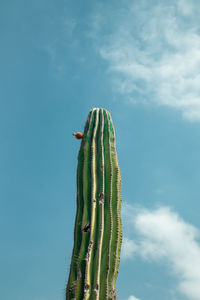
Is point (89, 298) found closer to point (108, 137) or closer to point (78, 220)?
point (78, 220)

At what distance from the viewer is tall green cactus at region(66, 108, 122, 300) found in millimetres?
4875

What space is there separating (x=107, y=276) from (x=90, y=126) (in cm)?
274

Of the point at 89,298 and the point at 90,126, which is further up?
the point at 90,126

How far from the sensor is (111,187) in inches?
223

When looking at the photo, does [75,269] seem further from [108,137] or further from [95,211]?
[108,137]

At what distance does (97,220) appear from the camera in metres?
5.30

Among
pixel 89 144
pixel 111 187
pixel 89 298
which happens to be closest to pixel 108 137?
pixel 89 144

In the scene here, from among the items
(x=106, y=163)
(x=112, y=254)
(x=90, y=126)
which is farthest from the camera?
(x=90, y=126)

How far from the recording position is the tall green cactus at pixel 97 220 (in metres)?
4.88

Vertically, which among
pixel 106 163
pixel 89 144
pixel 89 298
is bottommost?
pixel 89 298

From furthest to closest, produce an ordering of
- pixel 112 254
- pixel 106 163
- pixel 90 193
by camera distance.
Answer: pixel 106 163, pixel 90 193, pixel 112 254

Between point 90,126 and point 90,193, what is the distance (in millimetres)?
1467

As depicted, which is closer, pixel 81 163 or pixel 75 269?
pixel 75 269

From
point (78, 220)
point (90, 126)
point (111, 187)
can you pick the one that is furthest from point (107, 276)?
point (90, 126)
